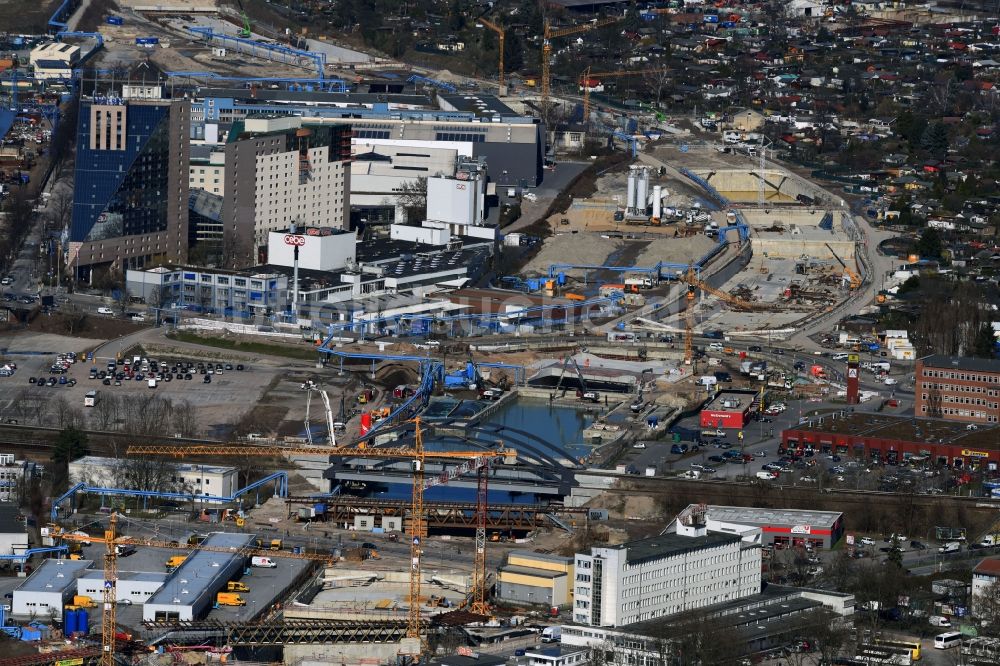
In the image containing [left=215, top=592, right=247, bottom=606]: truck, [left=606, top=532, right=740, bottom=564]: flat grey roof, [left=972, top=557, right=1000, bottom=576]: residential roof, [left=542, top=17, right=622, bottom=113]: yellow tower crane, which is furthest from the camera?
[left=542, top=17, right=622, bottom=113]: yellow tower crane

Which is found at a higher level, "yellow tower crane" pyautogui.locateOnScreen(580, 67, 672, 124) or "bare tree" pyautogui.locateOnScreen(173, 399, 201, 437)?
"yellow tower crane" pyautogui.locateOnScreen(580, 67, 672, 124)

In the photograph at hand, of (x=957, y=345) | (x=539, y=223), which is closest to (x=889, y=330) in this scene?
(x=957, y=345)

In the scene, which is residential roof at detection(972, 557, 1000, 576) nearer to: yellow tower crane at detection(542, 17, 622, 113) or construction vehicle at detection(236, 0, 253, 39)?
yellow tower crane at detection(542, 17, 622, 113)

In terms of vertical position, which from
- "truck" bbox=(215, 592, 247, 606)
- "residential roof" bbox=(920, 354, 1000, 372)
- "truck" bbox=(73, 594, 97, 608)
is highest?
"residential roof" bbox=(920, 354, 1000, 372)

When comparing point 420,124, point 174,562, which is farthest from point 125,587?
point 420,124

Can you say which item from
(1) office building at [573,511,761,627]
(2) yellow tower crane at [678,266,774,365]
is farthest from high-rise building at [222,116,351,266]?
(1) office building at [573,511,761,627]

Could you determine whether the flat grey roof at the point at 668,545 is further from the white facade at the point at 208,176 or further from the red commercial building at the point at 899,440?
the white facade at the point at 208,176

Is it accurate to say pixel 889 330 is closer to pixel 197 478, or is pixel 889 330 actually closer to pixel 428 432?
pixel 428 432

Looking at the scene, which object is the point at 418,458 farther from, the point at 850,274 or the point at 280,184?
the point at 850,274
